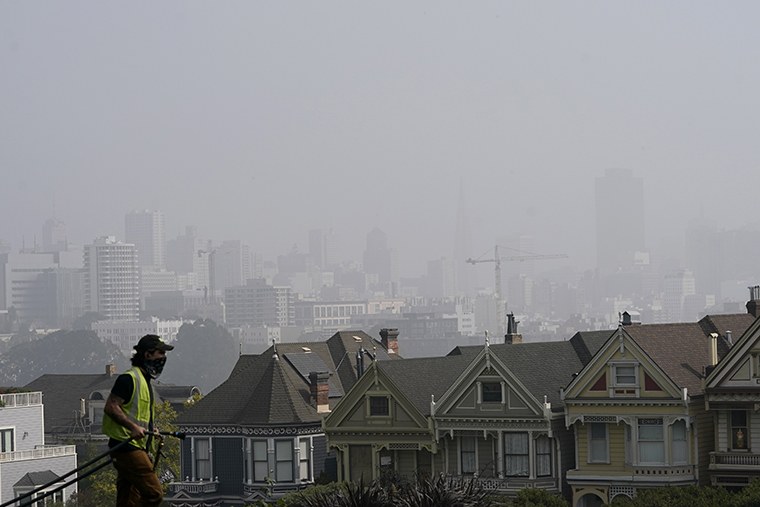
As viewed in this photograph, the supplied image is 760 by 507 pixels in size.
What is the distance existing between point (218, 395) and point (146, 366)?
4823 centimetres

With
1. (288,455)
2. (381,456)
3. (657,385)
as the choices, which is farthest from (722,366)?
(288,455)

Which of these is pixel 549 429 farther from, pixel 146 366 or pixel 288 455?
pixel 146 366

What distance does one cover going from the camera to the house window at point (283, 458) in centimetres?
6278

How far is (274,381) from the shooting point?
64.9 meters

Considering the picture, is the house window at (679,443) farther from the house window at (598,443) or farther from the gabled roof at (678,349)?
the house window at (598,443)

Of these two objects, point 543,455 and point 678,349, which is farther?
point 543,455

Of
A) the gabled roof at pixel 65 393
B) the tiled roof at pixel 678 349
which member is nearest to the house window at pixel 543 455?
the tiled roof at pixel 678 349

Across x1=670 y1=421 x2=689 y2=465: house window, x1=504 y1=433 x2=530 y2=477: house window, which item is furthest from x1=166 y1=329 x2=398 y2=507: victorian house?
x1=670 y1=421 x2=689 y2=465: house window

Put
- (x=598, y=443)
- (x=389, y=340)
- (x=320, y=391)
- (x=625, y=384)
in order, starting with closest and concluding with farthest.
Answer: (x=625, y=384) < (x=598, y=443) < (x=320, y=391) < (x=389, y=340)

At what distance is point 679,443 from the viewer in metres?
51.8

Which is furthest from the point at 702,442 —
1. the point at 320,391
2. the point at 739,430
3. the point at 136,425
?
the point at 136,425

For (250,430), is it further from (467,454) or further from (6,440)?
(6,440)

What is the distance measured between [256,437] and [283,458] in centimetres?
124

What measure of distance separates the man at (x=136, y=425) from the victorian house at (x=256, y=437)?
42646 millimetres
